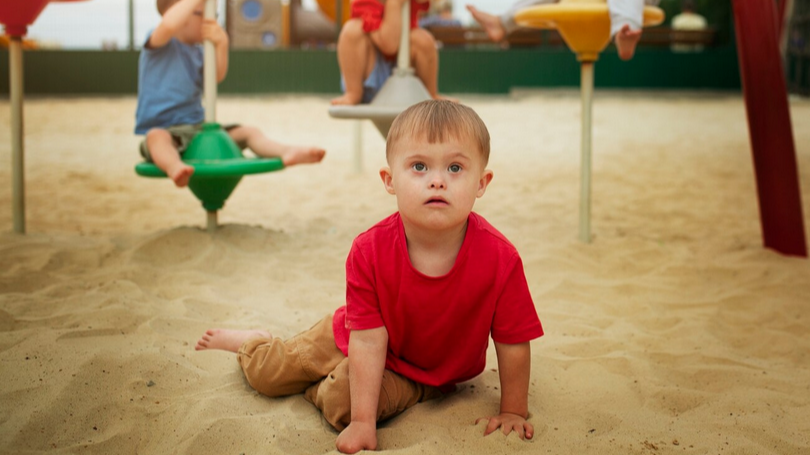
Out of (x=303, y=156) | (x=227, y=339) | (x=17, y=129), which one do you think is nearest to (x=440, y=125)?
(x=227, y=339)

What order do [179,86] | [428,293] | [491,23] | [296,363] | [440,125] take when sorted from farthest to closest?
1. [491,23]
2. [179,86]
3. [296,363]
4. [428,293]
5. [440,125]

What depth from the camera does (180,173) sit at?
305 cm

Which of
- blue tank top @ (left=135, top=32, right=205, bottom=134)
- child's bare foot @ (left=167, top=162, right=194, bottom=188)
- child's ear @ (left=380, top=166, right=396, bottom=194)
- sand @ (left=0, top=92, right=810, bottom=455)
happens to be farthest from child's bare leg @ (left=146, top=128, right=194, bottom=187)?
child's ear @ (left=380, top=166, right=396, bottom=194)

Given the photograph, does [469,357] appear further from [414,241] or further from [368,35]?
[368,35]

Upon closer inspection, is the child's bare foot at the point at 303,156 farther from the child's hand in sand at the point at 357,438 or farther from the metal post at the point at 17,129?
the child's hand in sand at the point at 357,438

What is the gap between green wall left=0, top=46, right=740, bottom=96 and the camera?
42.3 feet

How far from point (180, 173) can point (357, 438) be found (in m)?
1.81

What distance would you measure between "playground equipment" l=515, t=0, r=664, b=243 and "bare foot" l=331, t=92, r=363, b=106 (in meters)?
0.89

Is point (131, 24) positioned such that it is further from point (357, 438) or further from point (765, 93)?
point (357, 438)

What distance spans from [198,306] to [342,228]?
1.51 m

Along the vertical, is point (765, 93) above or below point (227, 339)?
above

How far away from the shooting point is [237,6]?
15.2 m

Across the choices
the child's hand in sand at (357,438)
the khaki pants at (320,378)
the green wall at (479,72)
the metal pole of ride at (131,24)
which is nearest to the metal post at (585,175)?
the khaki pants at (320,378)

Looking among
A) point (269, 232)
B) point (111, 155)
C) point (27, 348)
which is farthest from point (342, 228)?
point (111, 155)
